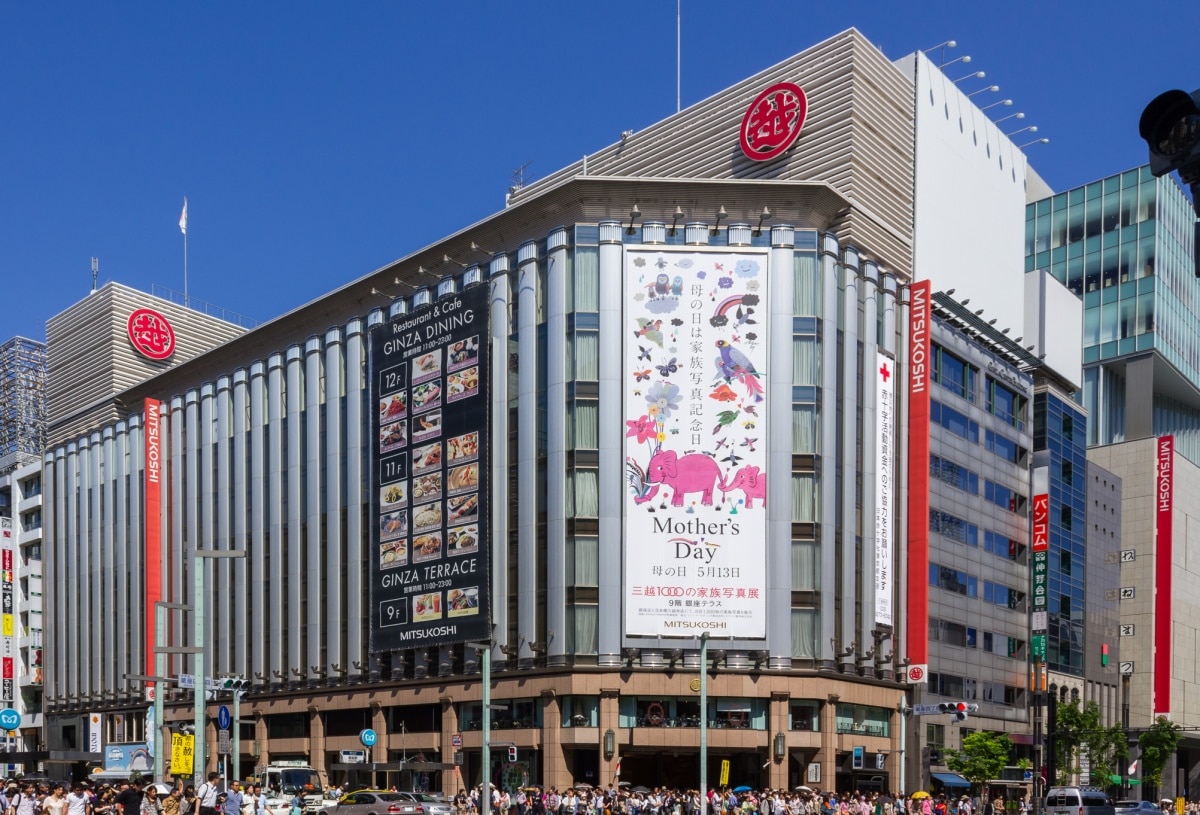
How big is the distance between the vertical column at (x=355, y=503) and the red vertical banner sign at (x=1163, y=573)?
2704 inches

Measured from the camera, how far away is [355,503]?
80.9 m

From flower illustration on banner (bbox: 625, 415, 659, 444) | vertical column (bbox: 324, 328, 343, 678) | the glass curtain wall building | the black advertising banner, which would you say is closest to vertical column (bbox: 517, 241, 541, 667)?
the black advertising banner

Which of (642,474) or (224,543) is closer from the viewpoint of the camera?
(642,474)

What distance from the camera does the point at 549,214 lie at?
7269 cm

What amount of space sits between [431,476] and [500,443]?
18.3 feet

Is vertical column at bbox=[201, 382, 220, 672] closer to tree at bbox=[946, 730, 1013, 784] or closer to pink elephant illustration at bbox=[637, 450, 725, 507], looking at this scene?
pink elephant illustration at bbox=[637, 450, 725, 507]

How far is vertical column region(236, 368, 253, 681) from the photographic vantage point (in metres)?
88.8

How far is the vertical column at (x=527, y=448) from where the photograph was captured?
228 feet

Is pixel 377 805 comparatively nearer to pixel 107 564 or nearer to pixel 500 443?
pixel 500 443

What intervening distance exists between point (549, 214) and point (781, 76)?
17.4 meters

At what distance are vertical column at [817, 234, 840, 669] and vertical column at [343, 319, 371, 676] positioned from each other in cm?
2720

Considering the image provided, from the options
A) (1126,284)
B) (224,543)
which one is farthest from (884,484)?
(1126,284)

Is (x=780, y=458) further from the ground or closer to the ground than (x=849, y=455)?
closer to the ground

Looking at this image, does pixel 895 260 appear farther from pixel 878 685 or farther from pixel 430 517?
pixel 430 517
